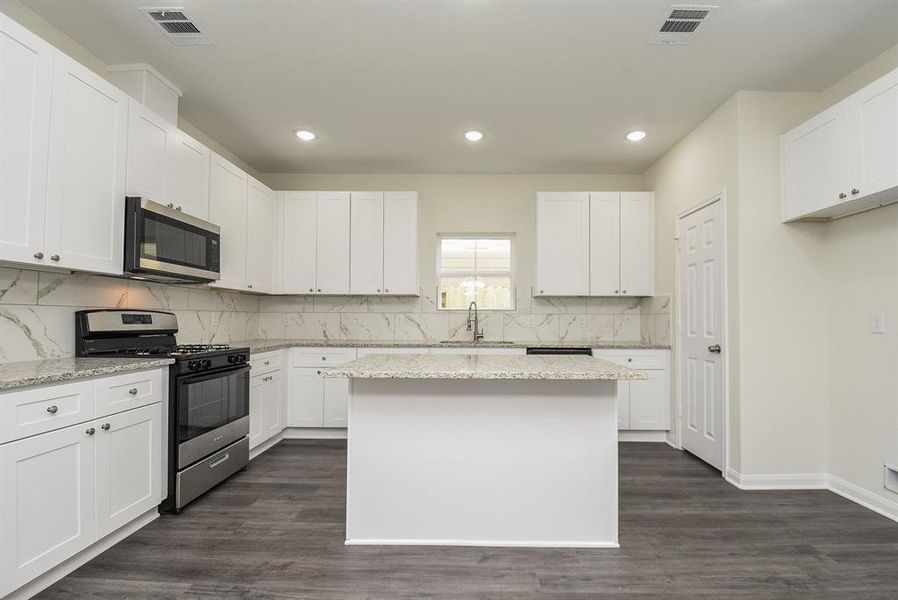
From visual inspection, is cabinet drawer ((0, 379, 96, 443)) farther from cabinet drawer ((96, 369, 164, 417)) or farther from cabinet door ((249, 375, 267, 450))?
cabinet door ((249, 375, 267, 450))

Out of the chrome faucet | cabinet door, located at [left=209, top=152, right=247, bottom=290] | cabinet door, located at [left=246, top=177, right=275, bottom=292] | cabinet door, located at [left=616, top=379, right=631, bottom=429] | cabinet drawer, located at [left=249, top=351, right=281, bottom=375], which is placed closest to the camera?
cabinet door, located at [left=209, top=152, right=247, bottom=290]

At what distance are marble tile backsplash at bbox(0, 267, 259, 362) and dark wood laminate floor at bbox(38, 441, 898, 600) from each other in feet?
3.67

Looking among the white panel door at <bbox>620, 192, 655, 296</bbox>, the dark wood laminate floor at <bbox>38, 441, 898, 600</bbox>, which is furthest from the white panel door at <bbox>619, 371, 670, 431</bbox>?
the dark wood laminate floor at <bbox>38, 441, 898, 600</bbox>

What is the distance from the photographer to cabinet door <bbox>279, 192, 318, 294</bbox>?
15.5ft

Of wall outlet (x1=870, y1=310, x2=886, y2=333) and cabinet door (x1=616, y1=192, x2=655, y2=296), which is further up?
cabinet door (x1=616, y1=192, x2=655, y2=296)

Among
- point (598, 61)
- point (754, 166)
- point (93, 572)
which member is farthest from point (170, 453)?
point (754, 166)

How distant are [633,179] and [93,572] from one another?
5368 millimetres

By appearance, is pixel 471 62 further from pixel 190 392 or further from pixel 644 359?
pixel 644 359

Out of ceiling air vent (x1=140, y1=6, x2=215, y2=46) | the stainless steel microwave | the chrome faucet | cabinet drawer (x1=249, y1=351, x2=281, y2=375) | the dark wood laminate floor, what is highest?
ceiling air vent (x1=140, y1=6, x2=215, y2=46)

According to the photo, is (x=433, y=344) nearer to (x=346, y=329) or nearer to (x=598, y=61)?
(x=346, y=329)

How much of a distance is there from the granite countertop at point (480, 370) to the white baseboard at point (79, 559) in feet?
4.43

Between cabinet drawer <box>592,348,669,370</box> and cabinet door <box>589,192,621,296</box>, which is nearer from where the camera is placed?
cabinet drawer <box>592,348,669,370</box>

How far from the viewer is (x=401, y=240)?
4.70 m

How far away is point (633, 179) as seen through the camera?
5.12 m
